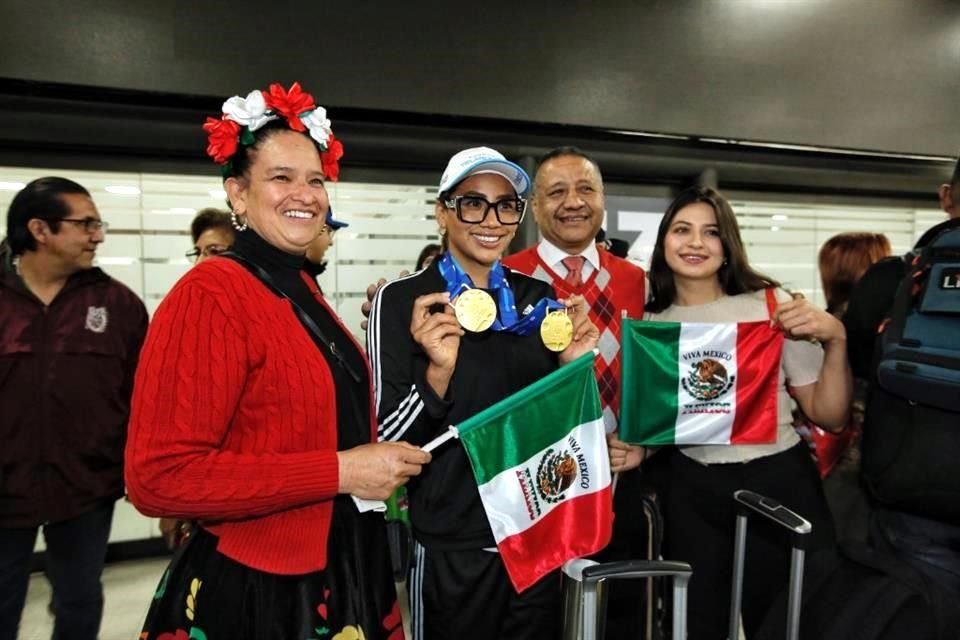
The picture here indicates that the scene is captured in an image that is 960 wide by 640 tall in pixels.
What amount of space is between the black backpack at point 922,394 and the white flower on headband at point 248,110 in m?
1.76

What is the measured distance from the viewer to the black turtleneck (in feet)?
4.75

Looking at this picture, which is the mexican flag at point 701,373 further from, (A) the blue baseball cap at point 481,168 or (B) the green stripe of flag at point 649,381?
(A) the blue baseball cap at point 481,168

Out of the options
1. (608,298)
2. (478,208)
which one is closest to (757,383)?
(608,298)

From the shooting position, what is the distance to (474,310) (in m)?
1.77

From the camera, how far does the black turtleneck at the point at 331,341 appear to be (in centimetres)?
145

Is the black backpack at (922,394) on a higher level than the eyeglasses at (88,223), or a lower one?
lower

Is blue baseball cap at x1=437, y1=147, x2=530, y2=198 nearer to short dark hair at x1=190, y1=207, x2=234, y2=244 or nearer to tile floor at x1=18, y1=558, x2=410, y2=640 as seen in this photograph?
short dark hair at x1=190, y1=207, x2=234, y2=244

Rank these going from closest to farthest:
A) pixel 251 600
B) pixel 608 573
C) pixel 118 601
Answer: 1. pixel 251 600
2. pixel 608 573
3. pixel 118 601

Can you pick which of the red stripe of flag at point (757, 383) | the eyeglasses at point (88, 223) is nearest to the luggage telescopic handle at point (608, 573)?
the red stripe of flag at point (757, 383)

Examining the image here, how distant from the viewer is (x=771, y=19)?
505 centimetres

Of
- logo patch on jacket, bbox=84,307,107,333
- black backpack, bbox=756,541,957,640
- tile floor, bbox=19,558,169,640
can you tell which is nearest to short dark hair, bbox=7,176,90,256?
logo patch on jacket, bbox=84,307,107,333

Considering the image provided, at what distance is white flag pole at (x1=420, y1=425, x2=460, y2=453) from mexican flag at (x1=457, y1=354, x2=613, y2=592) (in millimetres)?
23

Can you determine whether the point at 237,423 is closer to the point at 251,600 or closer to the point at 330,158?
the point at 251,600

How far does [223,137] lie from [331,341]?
52cm
